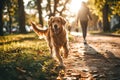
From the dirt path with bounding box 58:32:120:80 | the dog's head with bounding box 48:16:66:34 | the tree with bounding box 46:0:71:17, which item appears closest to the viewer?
the dirt path with bounding box 58:32:120:80

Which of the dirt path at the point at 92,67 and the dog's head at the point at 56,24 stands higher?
the dog's head at the point at 56,24

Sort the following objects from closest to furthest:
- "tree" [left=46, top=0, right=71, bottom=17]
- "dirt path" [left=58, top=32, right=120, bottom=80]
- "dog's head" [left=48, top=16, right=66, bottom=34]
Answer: "dirt path" [left=58, top=32, right=120, bottom=80]
"dog's head" [left=48, top=16, right=66, bottom=34]
"tree" [left=46, top=0, right=71, bottom=17]

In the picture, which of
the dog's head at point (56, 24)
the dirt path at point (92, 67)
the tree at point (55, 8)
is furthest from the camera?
the tree at point (55, 8)

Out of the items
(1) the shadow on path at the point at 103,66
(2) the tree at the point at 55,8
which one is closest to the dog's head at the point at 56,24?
(1) the shadow on path at the point at 103,66

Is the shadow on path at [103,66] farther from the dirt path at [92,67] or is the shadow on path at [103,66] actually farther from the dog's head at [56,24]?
the dog's head at [56,24]

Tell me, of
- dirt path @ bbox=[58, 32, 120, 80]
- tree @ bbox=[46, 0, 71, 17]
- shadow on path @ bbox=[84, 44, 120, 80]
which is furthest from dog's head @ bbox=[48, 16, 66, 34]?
tree @ bbox=[46, 0, 71, 17]

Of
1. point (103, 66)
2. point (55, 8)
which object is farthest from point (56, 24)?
point (55, 8)

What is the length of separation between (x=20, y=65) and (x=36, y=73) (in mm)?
837

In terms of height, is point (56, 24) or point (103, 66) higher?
point (56, 24)

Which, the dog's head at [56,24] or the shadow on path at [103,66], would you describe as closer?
the shadow on path at [103,66]

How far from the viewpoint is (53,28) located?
9094 mm

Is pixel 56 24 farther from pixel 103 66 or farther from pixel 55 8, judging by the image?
pixel 55 8

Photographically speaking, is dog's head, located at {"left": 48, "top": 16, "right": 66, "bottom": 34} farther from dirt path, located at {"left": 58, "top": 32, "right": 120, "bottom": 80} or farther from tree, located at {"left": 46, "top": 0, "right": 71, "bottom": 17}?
tree, located at {"left": 46, "top": 0, "right": 71, "bottom": 17}

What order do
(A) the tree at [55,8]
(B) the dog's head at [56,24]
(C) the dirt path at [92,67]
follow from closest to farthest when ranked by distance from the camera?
(C) the dirt path at [92,67]
(B) the dog's head at [56,24]
(A) the tree at [55,8]
